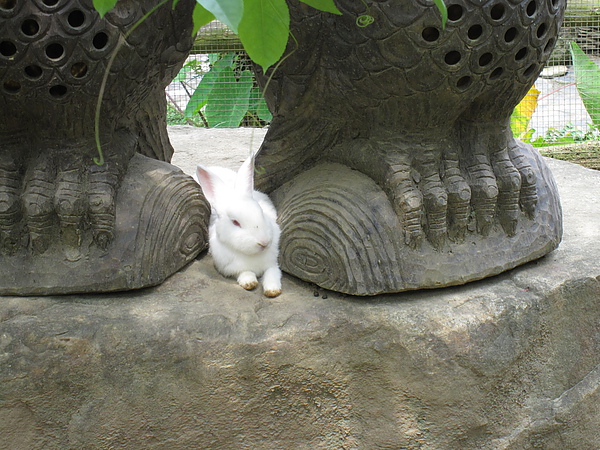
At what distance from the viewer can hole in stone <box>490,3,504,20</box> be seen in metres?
1.45

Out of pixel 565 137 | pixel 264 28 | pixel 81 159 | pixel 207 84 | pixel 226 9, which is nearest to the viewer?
pixel 226 9

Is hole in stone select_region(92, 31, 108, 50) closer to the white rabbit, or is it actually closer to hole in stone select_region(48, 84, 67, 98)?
hole in stone select_region(48, 84, 67, 98)

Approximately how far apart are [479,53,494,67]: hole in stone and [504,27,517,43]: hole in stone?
4cm

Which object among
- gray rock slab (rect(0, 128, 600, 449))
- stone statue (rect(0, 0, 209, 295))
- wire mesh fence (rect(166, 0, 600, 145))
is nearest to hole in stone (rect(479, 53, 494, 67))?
gray rock slab (rect(0, 128, 600, 449))

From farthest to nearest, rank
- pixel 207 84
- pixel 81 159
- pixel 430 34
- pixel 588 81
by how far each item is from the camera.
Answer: pixel 207 84, pixel 588 81, pixel 81 159, pixel 430 34

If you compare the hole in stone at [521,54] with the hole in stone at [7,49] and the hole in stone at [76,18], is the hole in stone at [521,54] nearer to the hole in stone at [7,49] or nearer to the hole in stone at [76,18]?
the hole in stone at [76,18]

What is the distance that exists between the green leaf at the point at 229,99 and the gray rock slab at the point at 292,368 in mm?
2432

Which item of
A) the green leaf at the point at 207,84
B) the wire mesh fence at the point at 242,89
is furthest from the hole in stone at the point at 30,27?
the green leaf at the point at 207,84

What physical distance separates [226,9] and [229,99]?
11.3ft

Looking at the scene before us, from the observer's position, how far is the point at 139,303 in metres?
1.58

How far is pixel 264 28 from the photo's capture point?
77cm

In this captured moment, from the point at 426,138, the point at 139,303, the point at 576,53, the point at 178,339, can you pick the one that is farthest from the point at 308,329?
the point at 576,53

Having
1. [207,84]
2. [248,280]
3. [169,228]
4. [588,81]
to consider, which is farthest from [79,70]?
[588,81]

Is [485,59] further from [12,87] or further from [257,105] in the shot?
[257,105]
